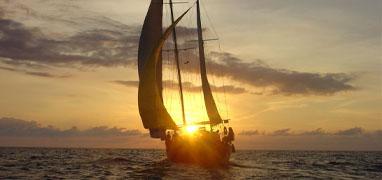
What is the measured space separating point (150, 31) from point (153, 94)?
728 cm

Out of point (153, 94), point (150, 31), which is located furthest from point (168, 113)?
point (150, 31)

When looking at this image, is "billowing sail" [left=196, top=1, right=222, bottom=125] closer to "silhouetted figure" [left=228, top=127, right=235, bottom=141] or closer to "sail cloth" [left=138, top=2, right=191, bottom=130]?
"silhouetted figure" [left=228, top=127, right=235, bottom=141]

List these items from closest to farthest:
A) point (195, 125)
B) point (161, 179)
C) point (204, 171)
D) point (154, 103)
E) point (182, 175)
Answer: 1. point (161, 179)
2. point (182, 175)
3. point (204, 171)
4. point (154, 103)
5. point (195, 125)

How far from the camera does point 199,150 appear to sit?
168ft

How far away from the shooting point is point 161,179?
3969 cm

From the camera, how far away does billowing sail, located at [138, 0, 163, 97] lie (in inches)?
2060

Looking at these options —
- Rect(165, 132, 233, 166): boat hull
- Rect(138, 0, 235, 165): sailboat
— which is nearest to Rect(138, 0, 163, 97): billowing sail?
Rect(138, 0, 235, 165): sailboat

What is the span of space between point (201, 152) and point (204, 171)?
15.6 feet

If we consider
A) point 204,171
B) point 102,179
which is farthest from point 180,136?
point 102,179

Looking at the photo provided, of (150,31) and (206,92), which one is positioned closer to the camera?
(150,31)

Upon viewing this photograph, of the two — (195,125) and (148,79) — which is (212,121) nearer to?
(195,125)

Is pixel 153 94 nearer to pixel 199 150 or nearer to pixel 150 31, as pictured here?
pixel 150 31

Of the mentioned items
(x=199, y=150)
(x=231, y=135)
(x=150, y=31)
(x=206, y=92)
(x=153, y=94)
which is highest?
(x=150, y=31)

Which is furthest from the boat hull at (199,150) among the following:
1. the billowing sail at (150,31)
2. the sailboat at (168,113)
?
the billowing sail at (150,31)
